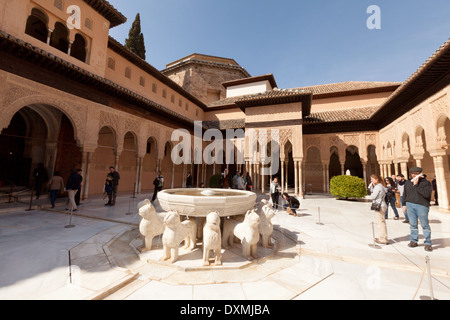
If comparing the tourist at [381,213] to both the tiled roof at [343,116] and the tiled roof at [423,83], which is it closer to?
the tiled roof at [423,83]

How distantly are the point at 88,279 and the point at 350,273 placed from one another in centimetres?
361

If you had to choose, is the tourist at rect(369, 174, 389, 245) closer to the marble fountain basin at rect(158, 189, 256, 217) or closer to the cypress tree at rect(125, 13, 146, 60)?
the marble fountain basin at rect(158, 189, 256, 217)

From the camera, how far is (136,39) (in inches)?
822

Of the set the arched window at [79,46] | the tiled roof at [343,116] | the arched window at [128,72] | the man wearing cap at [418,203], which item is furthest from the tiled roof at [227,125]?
the man wearing cap at [418,203]

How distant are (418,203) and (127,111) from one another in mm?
12125

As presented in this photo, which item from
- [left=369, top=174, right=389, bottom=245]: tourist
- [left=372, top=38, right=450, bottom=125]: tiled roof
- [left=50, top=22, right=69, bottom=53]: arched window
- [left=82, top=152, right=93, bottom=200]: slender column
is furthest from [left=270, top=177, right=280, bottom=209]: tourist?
[left=50, top=22, right=69, bottom=53]: arched window

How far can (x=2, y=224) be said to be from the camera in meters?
4.73

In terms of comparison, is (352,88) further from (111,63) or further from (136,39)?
(136,39)

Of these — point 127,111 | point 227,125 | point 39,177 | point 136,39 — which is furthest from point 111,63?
point 136,39

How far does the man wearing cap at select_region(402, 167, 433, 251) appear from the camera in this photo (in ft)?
12.3

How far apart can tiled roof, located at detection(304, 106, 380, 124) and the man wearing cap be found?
34.9ft

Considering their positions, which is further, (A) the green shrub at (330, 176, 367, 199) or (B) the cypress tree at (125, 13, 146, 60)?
(B) the cypress tree at (125, 13, 146, 60)

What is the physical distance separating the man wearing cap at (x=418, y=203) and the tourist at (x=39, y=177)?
12.9 meters
